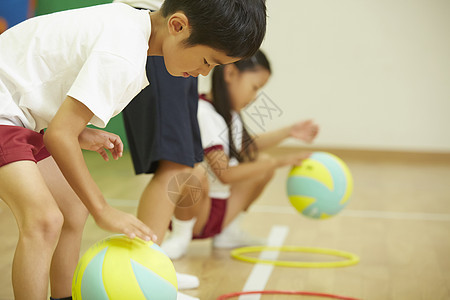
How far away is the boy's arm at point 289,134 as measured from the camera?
8.79 ft

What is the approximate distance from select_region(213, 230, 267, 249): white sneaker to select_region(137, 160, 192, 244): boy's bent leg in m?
0.63

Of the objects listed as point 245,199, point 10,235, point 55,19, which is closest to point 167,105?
point 55,19

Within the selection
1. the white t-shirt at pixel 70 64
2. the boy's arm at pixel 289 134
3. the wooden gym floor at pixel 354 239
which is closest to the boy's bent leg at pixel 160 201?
the wooden gym floor at pixel 354 239

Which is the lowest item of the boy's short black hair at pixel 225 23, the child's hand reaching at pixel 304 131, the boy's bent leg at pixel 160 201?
the child's hand reaching at pixel 304 131

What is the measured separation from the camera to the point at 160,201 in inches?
71.6

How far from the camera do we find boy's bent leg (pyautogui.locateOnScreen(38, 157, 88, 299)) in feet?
4.82

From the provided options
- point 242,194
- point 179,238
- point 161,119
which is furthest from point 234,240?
point 161,119

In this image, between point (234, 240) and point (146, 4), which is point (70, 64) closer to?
point (146, 4)

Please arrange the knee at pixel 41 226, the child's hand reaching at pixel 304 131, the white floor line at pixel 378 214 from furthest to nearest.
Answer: the white floor line at pixel 378 214
the child's hand reaching at pixel 304 131
the knee at pixel 41 226

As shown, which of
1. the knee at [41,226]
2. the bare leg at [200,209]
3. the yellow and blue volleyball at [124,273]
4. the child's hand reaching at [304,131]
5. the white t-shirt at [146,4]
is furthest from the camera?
the child's hand reaching at [304,131]

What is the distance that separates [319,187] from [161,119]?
0.78 m

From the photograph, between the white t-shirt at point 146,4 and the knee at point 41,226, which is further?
the white t-shirt at point 146,4

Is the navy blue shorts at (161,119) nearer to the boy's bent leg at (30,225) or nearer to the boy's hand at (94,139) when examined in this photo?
the boy's hand at (94,139)

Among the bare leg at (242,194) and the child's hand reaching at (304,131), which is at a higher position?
the child's hand reaching at (304,131)
